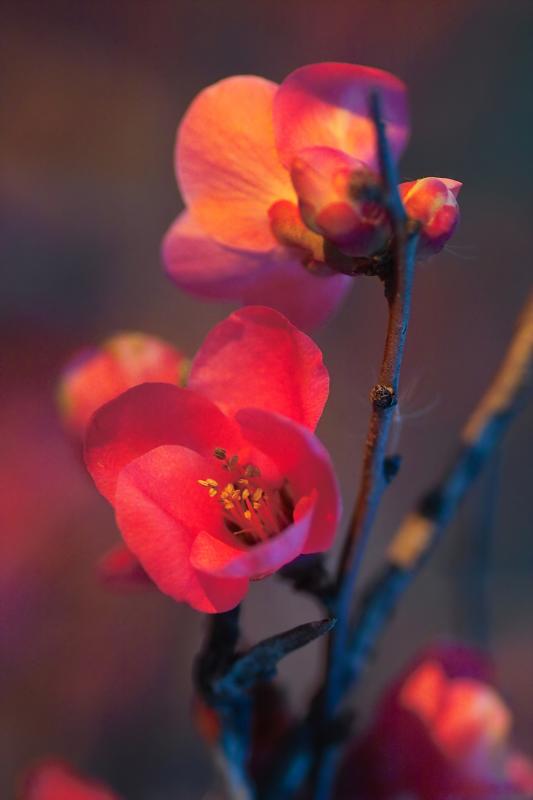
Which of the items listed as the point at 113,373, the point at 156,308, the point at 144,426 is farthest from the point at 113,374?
the point at 156,308

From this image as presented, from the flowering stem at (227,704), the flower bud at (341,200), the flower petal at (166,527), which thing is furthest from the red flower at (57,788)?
the flower bud at (341,200)

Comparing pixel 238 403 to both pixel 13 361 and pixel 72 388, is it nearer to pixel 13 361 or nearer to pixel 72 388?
pixel 72 388

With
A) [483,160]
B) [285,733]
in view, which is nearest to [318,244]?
[285,733]

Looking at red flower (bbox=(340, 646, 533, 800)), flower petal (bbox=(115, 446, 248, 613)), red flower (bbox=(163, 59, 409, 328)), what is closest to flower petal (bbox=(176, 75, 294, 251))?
red flower (bbox=(163, 59, 409, 328))

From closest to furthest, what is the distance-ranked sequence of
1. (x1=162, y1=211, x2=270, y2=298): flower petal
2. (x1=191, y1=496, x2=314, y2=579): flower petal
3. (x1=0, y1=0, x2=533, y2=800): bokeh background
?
(x1=191, y1=496, x2=314, y2=579): flower petal, (x1=162, y1=211, x2=270, y2=298): flower petal, (x1=0, y1=0, x2=533, y2=800): bokeh background

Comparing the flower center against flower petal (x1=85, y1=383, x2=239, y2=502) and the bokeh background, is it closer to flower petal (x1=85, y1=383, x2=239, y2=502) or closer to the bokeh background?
flower petal (x1=85, y1=383, x2=239, y2=502)

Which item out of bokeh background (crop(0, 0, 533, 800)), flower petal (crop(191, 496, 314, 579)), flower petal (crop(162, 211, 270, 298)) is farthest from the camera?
bokeh background (crop(0, 0, 533, 800))

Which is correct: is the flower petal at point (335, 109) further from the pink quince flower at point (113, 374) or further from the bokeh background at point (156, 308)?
the bokeh background at point (156, 308)
